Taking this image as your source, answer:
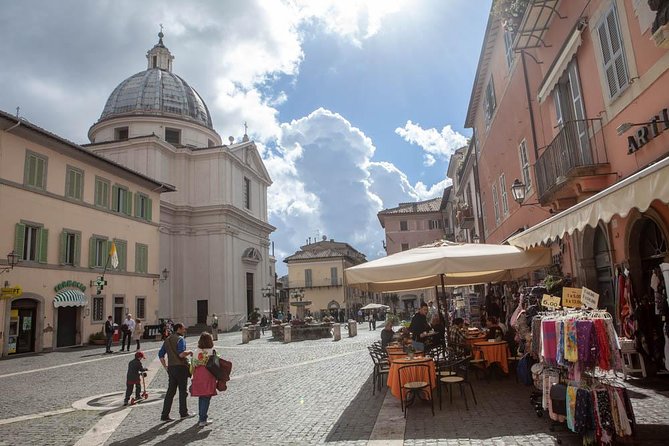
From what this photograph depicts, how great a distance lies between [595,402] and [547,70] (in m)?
8.91

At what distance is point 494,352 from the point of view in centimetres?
992

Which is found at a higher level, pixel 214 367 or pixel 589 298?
pixel 589 298

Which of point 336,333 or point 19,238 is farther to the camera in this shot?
point 336,333

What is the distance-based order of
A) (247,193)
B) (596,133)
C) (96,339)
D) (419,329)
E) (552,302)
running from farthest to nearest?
1. (247,193)
2. (96,339)
3. (419,329)
4. (596,133)
5. (552,302)

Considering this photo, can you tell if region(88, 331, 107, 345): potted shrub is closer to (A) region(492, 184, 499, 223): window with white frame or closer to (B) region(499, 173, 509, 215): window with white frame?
(A) region(492, 184, 499, 223): window with white frame

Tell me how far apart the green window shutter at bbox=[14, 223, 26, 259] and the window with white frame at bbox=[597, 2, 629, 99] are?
74.2ft

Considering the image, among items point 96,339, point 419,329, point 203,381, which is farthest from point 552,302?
point 96,339

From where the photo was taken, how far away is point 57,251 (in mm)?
23625

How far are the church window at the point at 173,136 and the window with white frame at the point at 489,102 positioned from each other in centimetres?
3198

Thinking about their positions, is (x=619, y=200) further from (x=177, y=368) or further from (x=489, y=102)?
(x=489, y=102)

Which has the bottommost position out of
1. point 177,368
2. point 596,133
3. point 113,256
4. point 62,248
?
point 177,368

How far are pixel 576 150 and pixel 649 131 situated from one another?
2.16 m

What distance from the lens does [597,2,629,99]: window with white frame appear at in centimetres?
817

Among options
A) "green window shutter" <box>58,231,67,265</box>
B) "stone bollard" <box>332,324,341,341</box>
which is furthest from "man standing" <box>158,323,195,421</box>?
"green window shutter" <box>58,231,67,265</box>
